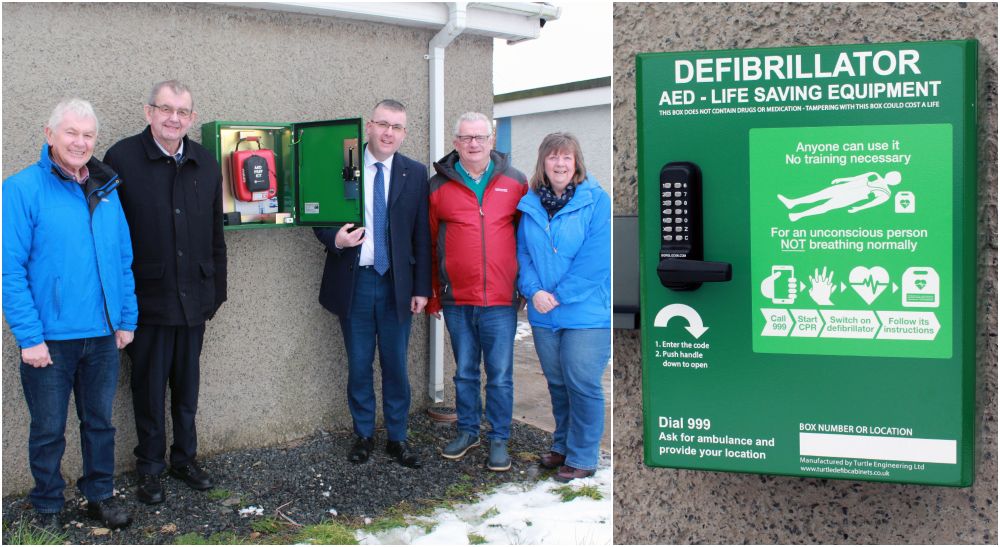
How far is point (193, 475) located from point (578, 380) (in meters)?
1.83

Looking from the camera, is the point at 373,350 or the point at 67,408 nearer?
the point at 67,408

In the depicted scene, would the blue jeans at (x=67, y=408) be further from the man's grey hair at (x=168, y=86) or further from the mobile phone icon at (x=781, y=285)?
the mobile phone icon at (x=781, y=285)

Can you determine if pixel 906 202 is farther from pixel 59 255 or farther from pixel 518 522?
pixel 59 255

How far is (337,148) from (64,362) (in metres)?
1.57

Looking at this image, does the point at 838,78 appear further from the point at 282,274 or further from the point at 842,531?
the point at 282,274

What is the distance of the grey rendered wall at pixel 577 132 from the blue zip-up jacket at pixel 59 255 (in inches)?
292

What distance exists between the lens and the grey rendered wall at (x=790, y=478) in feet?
5.19

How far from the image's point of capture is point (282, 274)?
467 centimetres

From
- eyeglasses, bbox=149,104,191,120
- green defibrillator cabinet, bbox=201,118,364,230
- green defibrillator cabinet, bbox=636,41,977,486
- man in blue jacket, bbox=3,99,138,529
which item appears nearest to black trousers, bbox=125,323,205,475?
man in blue jacket, bbox=3,99,138,529

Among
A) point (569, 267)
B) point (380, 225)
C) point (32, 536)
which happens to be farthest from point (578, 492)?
point (32, 536)

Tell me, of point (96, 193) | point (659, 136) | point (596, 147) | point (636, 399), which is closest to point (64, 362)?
point (96, 193)

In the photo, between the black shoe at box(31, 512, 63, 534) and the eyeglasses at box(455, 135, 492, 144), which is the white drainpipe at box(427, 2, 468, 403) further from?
the black shoe at box(31, 512, 63, 534)

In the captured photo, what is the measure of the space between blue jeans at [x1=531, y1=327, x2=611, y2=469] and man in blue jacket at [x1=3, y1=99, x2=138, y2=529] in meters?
1.83

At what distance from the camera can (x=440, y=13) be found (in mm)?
4887
